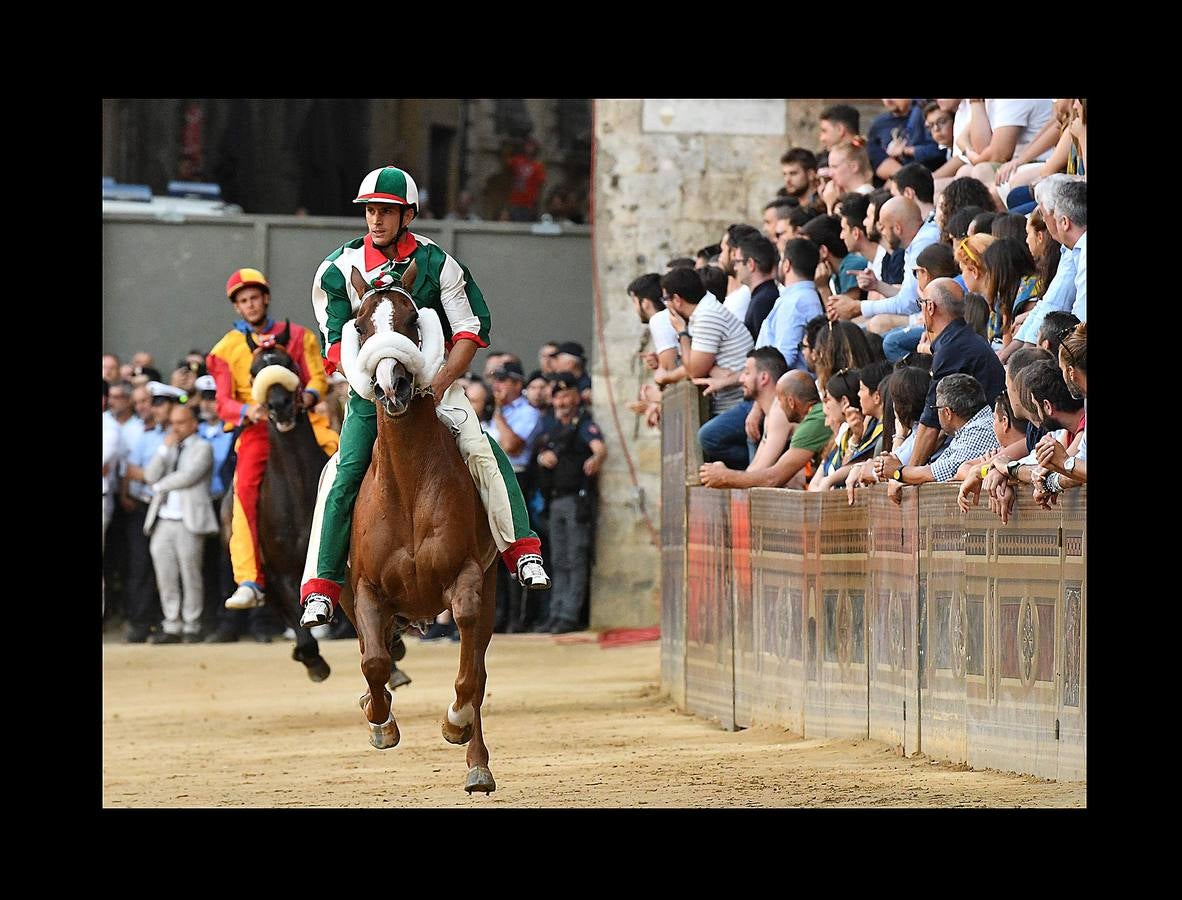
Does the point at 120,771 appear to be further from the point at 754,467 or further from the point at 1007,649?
the point at 1007,649

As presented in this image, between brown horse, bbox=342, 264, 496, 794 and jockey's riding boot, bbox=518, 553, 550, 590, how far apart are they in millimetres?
204

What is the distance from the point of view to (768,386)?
1203cm

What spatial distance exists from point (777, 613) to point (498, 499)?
→ 287 centimetres

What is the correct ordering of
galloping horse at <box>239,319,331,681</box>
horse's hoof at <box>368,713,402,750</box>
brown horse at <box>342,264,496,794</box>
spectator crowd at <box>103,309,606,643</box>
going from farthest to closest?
1. spectator crowd at <box>103,309,606,643</box>
2. galloping horse at <box>239,319,331,681</box>
3. horse's hoof at <box>368,713,402,750</box>
4. brown horse at <box>342,264,496,794</box>

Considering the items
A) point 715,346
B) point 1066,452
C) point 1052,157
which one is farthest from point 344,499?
point 1052,157

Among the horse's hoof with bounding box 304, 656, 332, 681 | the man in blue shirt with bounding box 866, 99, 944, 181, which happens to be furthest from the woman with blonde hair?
the horse's hoof with bounding box 304, 656, 332, 681

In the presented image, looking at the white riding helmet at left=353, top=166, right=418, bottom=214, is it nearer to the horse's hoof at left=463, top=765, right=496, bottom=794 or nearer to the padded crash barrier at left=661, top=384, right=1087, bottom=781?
the horse's hoof at left=463, top=765, right=496, bottom=794

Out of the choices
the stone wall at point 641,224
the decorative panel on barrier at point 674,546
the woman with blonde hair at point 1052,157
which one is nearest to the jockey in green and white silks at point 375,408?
the woman with blonde hair at point 1052,157

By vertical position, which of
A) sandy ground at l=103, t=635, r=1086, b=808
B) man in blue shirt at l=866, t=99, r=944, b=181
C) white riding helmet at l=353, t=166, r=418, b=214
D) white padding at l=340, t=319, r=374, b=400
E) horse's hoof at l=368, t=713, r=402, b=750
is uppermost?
man in blue shirt at l=866, t=99, r=944, b=181

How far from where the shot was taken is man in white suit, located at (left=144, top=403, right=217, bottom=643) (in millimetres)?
18969

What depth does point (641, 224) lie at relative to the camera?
66.2ft

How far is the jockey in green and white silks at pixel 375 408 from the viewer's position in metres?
9.01

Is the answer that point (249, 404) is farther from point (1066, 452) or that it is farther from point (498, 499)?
point (1066, 452)
